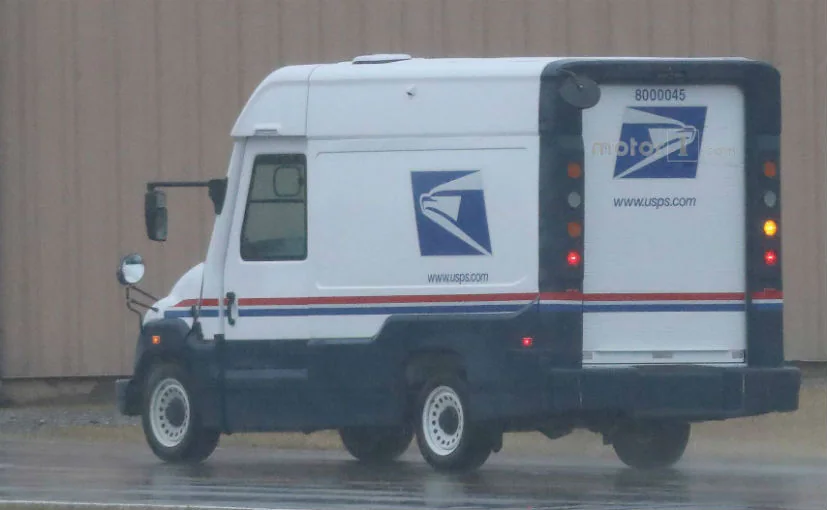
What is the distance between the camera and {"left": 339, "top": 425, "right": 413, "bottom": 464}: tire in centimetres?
1548

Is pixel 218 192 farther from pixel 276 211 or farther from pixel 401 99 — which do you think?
pixel 401 99

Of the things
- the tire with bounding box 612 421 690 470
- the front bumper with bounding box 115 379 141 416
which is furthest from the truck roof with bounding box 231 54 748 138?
the tire with bounding box 612 421 690 470

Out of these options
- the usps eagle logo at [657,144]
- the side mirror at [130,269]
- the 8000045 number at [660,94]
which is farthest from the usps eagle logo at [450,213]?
the side mirror at [130,269]

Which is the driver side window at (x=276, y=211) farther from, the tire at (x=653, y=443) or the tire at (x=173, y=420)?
the tire at (x=653, y=443)

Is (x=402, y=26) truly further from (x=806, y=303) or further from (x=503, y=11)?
(x=806, y=303)

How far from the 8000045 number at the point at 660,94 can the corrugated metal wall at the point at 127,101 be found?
7799 millimetres

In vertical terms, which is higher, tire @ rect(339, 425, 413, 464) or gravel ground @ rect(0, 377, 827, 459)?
tire @ rect(339, 425, 413, 464)

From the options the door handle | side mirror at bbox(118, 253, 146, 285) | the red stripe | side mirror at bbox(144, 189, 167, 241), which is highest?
side mirror at bbox(144, 189, 167, 241)

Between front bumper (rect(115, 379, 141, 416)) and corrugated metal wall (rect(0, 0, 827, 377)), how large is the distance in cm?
618

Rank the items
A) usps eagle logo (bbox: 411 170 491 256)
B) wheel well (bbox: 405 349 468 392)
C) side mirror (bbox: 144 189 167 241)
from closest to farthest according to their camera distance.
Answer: usps eagle logo (bbox: 411 170 491 256) < wheel well (bbox: 405 349 468 392) < side mirror (bbox: 144 189 167 241)

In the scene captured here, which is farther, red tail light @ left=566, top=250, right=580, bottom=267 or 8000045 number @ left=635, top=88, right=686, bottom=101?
8000045 number @ left=635, top=88, right=686, bottom=101

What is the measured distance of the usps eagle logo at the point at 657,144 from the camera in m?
13.5

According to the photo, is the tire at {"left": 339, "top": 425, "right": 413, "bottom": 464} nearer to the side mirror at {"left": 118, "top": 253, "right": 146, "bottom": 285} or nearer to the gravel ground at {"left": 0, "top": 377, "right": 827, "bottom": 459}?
the side mirror at {"left": 118, "top": 253, "right": 146, "bottom": 285}

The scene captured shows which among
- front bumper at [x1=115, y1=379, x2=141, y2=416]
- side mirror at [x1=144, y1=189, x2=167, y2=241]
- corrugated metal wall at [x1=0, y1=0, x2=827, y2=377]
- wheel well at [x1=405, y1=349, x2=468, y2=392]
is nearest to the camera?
wheel well at [x1=405, y1=349, x2=468, y2=392]
